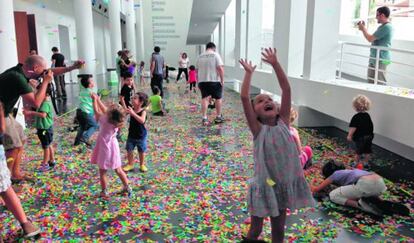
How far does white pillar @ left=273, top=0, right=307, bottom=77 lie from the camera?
7723mm

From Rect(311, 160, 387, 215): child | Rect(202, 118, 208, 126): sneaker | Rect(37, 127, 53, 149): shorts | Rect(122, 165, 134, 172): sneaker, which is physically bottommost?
Rect(202, 118, 208, 126): sneaker

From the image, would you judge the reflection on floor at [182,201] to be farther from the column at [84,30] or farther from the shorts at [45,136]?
the column at [84,30]

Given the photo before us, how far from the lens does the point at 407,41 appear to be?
855 centimetres

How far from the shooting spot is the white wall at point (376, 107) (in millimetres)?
4359

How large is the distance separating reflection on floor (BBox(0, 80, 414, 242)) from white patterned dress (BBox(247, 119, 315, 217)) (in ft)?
2.06

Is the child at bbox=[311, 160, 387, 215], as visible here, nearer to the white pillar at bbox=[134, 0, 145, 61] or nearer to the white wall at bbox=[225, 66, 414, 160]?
the white wall at bbox=[225, 66, 414, 160]

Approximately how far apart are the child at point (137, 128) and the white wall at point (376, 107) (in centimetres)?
299

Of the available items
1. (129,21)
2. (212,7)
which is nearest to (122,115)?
(212,7)

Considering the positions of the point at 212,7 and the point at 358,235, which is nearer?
the point at 358,235

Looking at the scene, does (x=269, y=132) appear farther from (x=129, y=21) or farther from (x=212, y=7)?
(x=129, y=21)

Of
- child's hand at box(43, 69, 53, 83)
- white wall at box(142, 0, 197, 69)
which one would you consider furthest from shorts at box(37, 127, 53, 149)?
white wall at box(142, 0, 197, 69)

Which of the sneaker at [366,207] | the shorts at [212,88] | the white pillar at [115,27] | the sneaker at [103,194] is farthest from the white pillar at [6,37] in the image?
the white pillar at [115,27]

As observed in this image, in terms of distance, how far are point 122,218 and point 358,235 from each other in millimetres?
1901

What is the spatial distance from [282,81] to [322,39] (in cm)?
502
